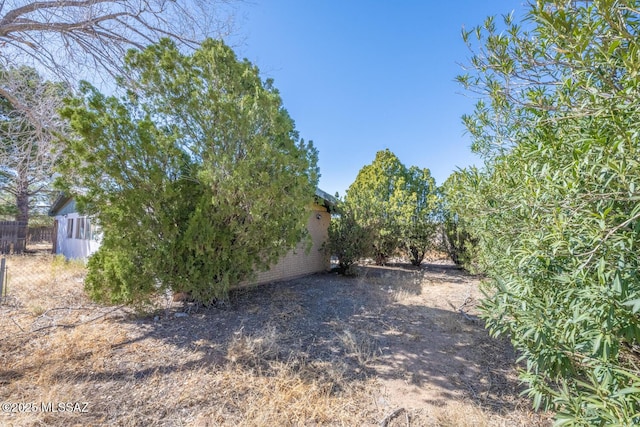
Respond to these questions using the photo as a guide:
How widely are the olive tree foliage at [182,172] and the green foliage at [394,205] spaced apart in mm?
5390

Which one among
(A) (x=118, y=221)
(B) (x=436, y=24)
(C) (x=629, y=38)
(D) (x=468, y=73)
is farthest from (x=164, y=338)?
(B) (x=436, y=24)

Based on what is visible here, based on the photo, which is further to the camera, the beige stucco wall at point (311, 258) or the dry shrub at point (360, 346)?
the beige stucco wall at point (311, 258)

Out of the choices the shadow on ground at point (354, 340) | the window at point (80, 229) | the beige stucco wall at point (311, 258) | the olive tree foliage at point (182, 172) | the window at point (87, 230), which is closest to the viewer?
the shadow on ground at point (354, 340)

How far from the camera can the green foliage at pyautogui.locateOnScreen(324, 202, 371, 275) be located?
9.82 m

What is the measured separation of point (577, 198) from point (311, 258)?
907cm

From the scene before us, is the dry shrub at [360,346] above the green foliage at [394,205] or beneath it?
beneath

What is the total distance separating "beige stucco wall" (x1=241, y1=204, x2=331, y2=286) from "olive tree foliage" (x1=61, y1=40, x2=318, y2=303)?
3.39 metres

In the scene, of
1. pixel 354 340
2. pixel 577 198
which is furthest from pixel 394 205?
pixel 577 198

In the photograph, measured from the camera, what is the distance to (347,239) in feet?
32.2

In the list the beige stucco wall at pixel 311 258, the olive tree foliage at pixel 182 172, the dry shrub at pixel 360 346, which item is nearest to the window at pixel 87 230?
the olive tree foliage at pixel 182 172

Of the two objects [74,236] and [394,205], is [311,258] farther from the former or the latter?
[74,236]

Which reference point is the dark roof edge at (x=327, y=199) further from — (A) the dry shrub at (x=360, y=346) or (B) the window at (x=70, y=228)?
(B) the window at (x=70, y=228)

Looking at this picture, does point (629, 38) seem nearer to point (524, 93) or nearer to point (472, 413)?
point (524, 93)

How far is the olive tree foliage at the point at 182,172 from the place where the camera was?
15.2ft
